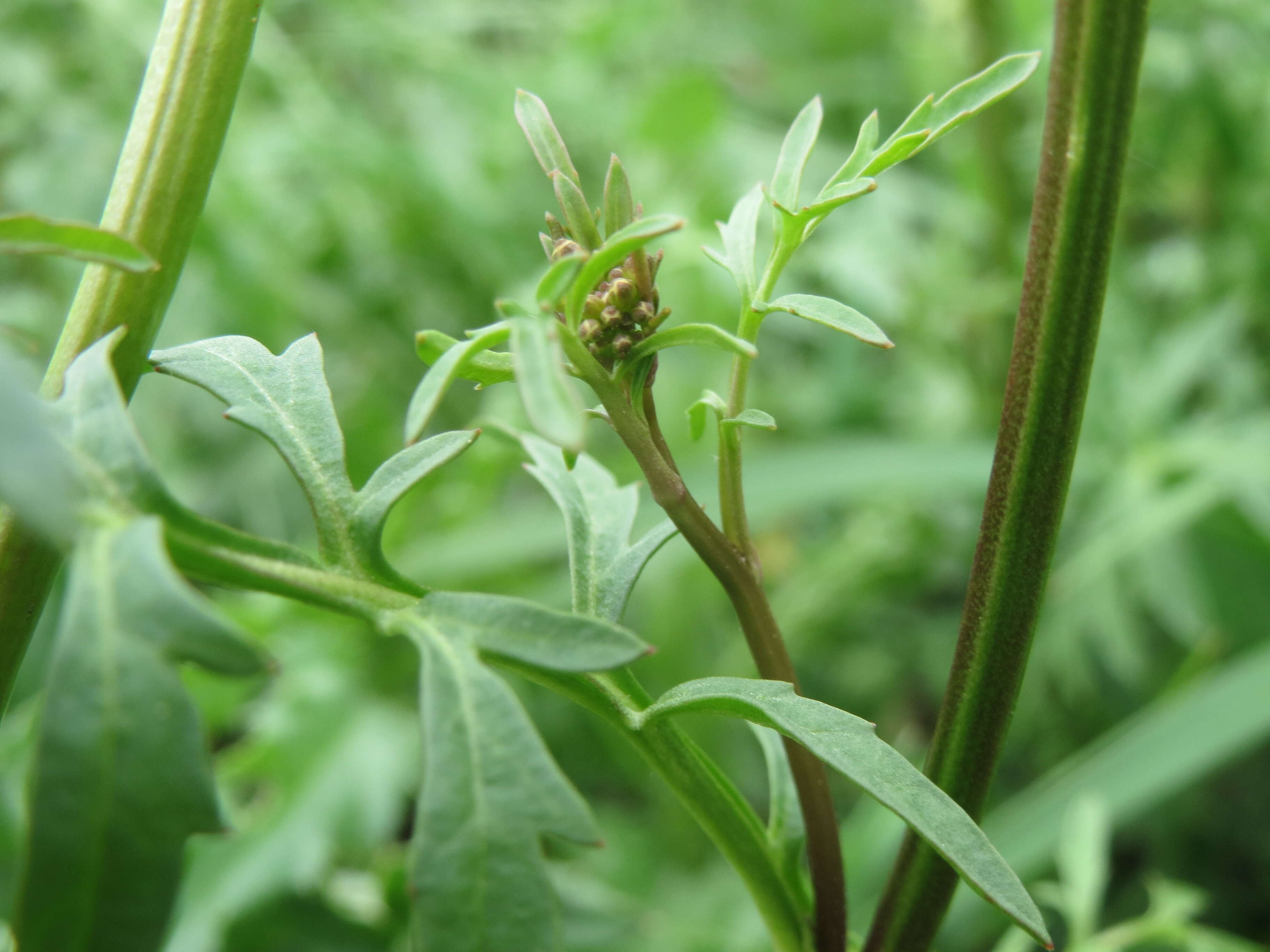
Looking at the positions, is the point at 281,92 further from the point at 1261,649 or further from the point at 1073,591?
the point at 1261,649

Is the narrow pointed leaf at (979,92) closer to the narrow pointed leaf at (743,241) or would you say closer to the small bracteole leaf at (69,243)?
the narrow pointed leaf at (743,241)

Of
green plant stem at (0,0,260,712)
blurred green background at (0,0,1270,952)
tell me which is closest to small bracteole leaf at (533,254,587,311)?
green plant stem at (0,0,260,712)

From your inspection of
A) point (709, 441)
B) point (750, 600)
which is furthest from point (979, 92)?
point (709, 441)

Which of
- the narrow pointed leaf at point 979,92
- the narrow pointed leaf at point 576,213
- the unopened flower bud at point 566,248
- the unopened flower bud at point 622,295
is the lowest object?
the unopened flower bud at point 622,295

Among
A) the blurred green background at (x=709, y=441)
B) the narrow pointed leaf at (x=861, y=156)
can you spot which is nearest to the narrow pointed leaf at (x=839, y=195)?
the narrow pointed leaf at (x=861, y=156)

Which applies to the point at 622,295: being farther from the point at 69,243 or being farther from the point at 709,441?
the point at 709,441

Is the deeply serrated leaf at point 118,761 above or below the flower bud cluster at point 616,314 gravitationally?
below

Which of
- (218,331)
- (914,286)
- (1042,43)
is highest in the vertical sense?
(1042,43)

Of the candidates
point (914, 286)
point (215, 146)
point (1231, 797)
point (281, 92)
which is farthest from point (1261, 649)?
point (281, 92)
